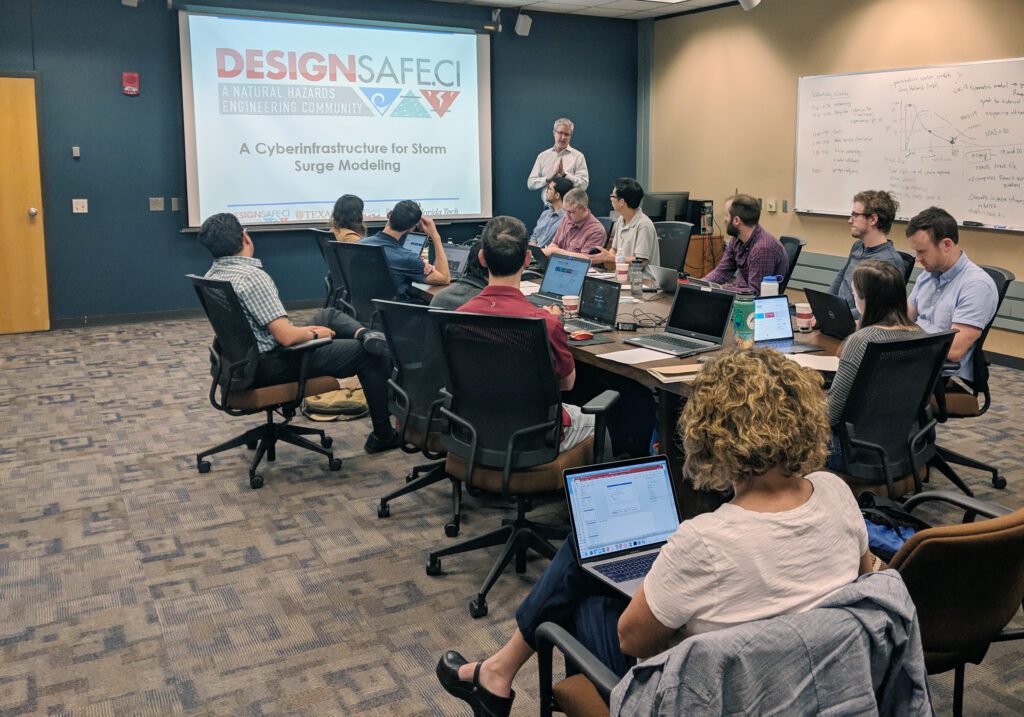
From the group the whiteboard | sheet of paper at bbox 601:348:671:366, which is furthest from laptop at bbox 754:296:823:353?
the whiteboard

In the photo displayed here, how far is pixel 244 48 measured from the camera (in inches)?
323

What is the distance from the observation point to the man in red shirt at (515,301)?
10.6 feet

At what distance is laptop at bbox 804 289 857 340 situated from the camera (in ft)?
12.8

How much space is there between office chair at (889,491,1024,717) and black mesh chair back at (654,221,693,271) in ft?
14.4

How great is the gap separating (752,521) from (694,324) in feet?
8.28

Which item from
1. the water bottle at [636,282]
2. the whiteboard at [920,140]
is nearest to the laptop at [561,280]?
the water bottle at [636,282]

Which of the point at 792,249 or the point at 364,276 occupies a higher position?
the point at 792,249

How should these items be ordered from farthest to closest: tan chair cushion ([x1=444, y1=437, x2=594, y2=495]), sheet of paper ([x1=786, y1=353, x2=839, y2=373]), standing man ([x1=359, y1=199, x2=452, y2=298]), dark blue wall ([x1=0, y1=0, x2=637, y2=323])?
dark blue wall ([x1=0, y1=0, x2=637, y2=323]) → standing man ([x1=359, y1=199, x2=452, y2=298]) → sheet of paper ([x1=786, y1=353, x2=839, y2=373]) → tan chair cushion ([x1=444, y1=437, x2=594, y2=495])

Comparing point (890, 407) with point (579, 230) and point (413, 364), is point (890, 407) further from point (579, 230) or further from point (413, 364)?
point (579, 230)

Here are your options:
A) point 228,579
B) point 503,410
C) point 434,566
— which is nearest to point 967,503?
point 503,410

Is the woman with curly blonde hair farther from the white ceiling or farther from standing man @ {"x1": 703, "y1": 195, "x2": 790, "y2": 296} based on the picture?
the white ceiling

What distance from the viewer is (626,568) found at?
208cm

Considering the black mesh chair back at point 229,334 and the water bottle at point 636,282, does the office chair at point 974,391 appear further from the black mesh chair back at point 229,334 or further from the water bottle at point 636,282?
the black mesh chair back at point 229,334

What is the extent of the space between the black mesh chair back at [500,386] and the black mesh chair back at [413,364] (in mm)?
263
